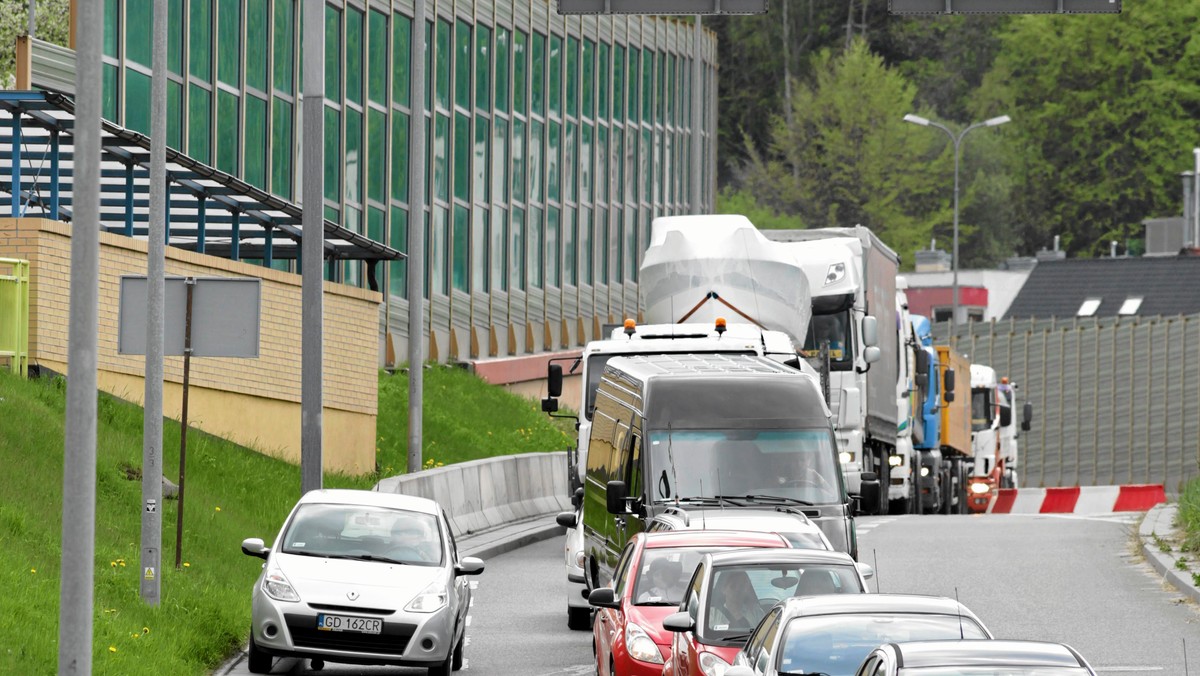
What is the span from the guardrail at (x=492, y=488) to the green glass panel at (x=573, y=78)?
2065cm

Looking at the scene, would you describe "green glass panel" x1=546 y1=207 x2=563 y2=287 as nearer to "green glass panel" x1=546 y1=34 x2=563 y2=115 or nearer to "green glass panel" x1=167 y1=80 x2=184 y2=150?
"green glass panel" x1=546 y1=34 x2=563 y2=115

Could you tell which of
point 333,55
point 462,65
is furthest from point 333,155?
point 462,65

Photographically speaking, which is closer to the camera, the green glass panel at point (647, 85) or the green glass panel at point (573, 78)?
the green glass panel at point (573, 78)

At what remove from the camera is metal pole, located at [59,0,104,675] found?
11.6m

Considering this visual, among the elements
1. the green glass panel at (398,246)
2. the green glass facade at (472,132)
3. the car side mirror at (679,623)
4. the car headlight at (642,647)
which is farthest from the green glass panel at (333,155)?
the car side mirror at (679,623)

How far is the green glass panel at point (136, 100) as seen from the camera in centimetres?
3478

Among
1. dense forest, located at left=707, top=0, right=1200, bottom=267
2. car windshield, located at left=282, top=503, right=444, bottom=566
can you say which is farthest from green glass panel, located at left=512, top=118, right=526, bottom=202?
dense forest, located at left=707, top=0, right=1200, bottom=267

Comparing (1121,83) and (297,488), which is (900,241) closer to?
(1121,83)

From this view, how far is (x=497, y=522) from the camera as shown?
32.0 m

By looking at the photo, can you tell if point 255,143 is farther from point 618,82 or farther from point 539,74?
point 618,82

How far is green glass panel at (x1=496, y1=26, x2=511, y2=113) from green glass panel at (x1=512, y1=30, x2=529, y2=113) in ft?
0.95

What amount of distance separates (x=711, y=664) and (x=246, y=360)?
1728cm

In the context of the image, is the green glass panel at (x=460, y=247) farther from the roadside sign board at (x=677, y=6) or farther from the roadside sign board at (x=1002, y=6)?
the roadside sign board at (x=1002, y=6)

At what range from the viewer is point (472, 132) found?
49.6m
